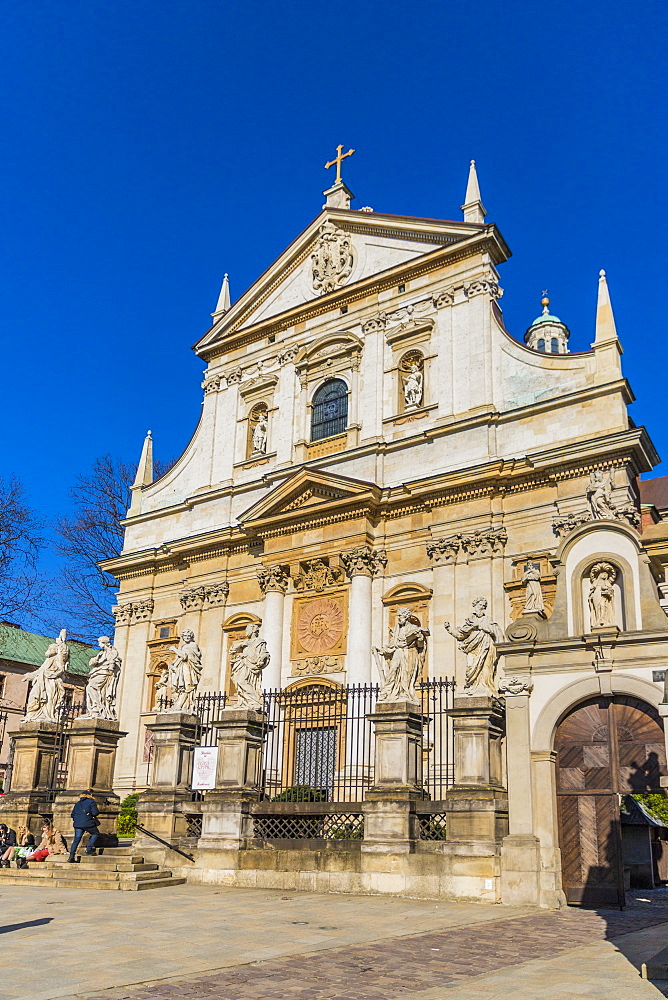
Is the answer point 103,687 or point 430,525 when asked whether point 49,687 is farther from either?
point 430,525

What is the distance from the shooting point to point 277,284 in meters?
30.6

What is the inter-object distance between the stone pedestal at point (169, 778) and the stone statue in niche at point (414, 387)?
11.7 metres

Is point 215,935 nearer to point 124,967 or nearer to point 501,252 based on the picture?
point 124,967

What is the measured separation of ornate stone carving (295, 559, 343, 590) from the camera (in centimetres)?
2486

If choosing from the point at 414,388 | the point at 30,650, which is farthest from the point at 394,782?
the point at 30,650

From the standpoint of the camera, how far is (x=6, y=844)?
56.4 feet

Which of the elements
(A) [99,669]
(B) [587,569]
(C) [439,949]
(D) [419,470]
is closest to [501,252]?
(D) [419,470]

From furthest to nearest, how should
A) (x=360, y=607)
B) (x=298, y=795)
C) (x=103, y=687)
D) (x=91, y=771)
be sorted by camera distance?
(x=360, y=607) < (x=103, y=687) < (x=91, y=771) < (x=298, y=795)

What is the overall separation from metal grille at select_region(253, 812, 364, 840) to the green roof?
2827 cm

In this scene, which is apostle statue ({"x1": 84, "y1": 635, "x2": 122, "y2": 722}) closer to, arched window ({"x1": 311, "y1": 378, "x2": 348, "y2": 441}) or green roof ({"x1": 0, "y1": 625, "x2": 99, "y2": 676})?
arched window ({"x1": 311, "y1": 378, "x2": 348, "y2": 441})

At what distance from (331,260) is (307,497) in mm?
8475

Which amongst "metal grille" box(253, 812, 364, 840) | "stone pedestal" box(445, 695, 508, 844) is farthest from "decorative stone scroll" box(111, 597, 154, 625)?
"stone pedestal" box(445, 695, 508, 844)

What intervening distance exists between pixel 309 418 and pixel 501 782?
1584cm

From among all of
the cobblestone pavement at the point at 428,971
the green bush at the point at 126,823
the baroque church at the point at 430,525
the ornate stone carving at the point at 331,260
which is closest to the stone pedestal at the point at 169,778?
the baroque church at the point at 430,525
